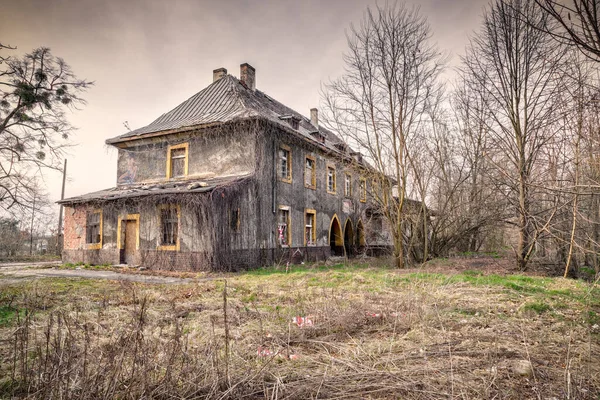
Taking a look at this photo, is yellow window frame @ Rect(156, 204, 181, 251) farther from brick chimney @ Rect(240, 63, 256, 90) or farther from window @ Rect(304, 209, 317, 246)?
brick chimney @ Rect(240, 63, 256, 90)

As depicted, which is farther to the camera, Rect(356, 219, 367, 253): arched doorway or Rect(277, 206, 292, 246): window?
Rect(356, 219, 367, 253): arched doorway

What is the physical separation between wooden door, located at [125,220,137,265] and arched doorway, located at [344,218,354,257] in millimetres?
12836

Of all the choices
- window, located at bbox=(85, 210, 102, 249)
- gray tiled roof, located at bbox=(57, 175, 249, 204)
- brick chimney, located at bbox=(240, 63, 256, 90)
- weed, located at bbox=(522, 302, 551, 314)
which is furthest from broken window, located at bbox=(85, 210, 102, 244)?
weed, located at bbox=(522, 302, 551, 314)

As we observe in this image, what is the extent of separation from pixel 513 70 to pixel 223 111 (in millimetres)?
11666

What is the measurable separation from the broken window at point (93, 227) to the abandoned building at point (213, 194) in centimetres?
5

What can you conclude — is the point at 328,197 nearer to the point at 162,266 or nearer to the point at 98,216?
the point at 162,266

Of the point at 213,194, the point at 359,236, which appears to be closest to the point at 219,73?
the point at 213,194

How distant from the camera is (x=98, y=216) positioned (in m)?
16.7

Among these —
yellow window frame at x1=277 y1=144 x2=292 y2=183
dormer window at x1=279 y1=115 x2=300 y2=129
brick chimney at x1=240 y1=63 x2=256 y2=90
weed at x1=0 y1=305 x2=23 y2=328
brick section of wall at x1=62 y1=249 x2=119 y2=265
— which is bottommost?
weed at x1=0 y1=305 x2=23 y2=328

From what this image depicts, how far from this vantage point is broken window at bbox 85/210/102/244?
54.5ft

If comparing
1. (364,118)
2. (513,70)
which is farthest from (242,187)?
(513,70)

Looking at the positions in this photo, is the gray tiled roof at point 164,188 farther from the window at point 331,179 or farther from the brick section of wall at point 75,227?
the window at point 331,179

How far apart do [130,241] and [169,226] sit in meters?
2.35

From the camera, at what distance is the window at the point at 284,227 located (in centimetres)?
1638
